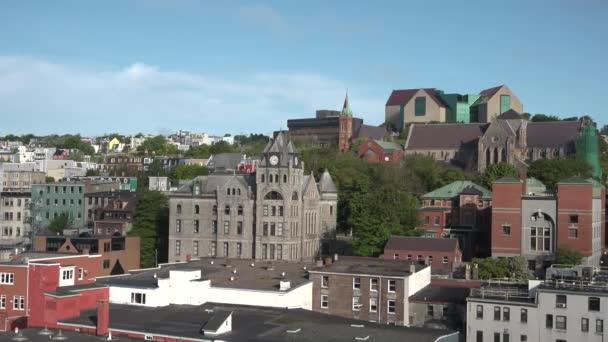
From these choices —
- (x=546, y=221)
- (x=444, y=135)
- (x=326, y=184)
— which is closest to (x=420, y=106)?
(x=444, y=135)

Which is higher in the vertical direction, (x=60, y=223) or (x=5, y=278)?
(x=60, y=223)

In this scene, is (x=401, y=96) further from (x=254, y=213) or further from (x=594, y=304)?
(x=594, y=304)

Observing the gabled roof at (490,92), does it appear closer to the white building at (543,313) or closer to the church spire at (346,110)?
the church spire at (346,110)

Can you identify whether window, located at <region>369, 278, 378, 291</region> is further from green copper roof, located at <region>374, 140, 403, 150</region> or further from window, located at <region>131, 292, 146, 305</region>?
green copper roof, located at <region>374, 140, 403, 150</region>

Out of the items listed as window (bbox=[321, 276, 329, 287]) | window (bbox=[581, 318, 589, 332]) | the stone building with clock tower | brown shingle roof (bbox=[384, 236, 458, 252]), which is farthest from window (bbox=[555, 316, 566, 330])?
the stone building with clock tower

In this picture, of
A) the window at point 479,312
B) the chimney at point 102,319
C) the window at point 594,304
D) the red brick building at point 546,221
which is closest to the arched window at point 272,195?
the red brick building at point 546,221

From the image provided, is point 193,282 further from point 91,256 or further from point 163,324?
point 91,256
